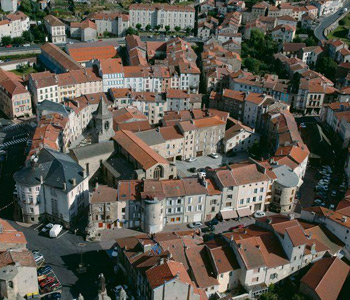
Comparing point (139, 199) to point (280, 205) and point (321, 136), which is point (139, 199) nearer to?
point (280, 205)

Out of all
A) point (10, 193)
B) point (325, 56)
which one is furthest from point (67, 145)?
point (325, 56)

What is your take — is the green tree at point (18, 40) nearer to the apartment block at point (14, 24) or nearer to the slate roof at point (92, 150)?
the apartment block at point (14, 24)

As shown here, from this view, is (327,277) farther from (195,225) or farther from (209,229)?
(195,225)

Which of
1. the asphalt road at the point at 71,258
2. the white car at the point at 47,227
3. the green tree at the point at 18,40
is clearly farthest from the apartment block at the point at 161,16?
the white car at the point at 47,227

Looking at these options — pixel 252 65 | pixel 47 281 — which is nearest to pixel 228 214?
pixel 47 281

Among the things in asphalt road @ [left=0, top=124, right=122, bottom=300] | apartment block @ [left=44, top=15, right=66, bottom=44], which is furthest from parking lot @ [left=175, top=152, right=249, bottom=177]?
apartment block @ [left=44, top=15, right=66, bottom=44]
